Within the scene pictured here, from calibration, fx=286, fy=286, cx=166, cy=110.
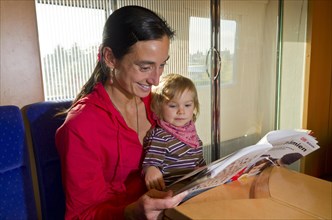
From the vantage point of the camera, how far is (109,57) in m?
1.02

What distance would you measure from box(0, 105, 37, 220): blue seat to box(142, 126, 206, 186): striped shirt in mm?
402

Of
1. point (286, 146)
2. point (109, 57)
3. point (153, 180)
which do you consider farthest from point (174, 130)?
point (286, 146)

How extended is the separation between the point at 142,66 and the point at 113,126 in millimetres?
231

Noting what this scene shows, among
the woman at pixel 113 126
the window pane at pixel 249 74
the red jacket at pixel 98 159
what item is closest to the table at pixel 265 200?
the woman at pixel 113 126

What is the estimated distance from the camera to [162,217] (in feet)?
2.21

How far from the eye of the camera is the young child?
3.61 feet

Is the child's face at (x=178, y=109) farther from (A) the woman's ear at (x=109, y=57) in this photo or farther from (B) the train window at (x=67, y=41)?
(B) the train window at (x=67, y=41)

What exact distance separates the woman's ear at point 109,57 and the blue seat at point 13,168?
1.10ft

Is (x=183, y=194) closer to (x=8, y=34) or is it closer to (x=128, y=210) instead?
(x=128, y=210)

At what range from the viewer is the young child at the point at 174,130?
3.61 feet

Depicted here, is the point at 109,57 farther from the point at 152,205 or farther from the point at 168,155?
the point at 152,205

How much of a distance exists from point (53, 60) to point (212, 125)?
47.4 inches

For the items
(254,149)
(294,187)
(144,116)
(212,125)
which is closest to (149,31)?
(144,116)

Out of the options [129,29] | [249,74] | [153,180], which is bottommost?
[153,180]
